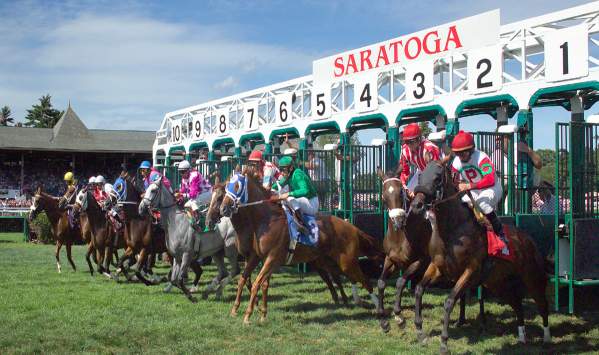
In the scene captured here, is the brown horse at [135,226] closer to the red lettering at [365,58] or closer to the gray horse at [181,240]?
the gray horse at [181,240]

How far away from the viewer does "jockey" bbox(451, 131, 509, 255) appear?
5.59 metres

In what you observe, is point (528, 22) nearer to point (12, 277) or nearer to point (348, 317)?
point (348, 317)

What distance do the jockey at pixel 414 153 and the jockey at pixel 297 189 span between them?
3.79 feet

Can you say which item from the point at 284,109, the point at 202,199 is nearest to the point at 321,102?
the point at 284,109

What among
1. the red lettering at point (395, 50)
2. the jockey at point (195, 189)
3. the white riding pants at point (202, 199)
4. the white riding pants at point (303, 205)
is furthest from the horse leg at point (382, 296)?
the red lettering at point (395, 50)

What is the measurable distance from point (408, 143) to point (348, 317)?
7.00 ft

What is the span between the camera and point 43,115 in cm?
5738

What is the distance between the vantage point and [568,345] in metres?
5.91

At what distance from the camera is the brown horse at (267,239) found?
6.85m

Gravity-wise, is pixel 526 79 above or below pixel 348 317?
above

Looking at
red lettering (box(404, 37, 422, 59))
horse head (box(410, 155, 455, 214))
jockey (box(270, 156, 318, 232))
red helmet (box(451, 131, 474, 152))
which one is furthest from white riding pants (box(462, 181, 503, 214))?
red lettering (box(404, 37, 422, 59))

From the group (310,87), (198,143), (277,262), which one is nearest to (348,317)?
(277,262)

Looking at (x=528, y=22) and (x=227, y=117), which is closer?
(x=528, y=22)

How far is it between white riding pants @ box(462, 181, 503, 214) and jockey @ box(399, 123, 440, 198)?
0.79m
